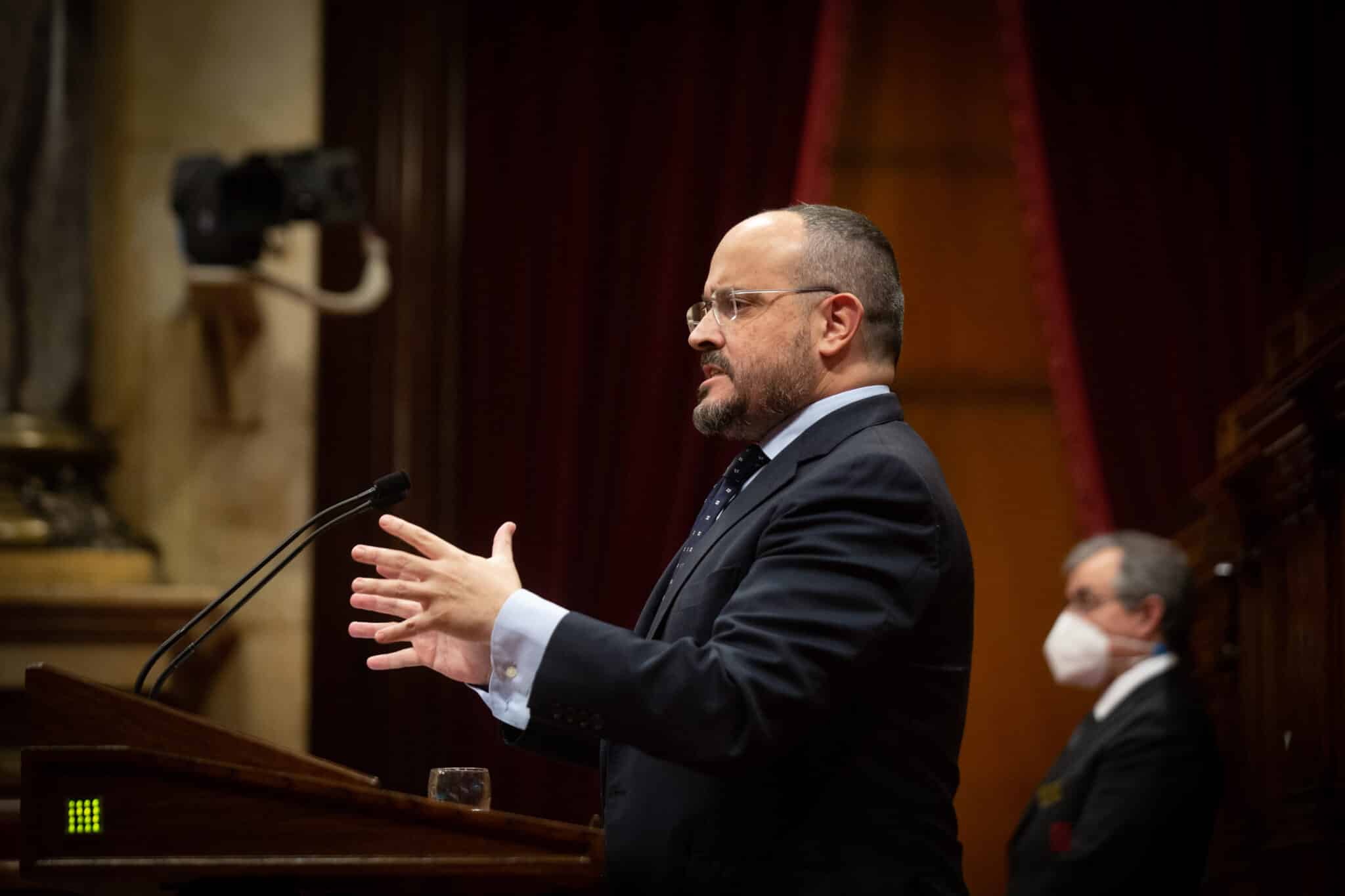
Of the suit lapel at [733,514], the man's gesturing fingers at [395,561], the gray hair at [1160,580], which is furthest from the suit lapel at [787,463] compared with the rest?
the gray hair at [1160,580]

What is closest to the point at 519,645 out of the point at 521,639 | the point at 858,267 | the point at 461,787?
the point at 521,639

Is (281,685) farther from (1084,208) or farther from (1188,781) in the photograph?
(1084,208)

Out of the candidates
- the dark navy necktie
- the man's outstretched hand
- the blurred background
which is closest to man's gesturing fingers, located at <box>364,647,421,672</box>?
the man's outstretched hand

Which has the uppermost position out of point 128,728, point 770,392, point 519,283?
point 519,283

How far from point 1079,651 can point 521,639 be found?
234cm

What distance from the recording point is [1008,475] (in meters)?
4.54

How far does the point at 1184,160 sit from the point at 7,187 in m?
3.45

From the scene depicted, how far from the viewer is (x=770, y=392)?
5.93 feet

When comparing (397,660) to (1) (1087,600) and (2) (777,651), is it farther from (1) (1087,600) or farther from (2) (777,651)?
(1) (1087,600)

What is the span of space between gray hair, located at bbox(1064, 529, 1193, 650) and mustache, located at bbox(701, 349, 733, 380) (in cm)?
182

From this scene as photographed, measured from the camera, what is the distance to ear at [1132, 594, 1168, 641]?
3281 millimetres

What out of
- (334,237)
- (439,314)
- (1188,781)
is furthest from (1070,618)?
(334,237)

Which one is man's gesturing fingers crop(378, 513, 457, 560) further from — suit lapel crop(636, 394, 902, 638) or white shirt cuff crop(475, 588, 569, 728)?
suit lapel crop(636, 394, 902, 638)

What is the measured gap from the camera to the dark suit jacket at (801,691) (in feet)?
4.61
